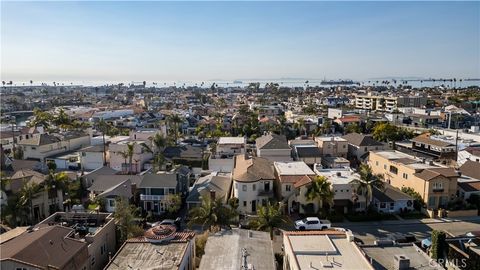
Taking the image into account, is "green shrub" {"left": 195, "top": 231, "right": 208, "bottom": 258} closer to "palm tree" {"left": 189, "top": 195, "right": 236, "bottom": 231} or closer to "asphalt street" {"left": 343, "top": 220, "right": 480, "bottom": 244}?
"palm tree" {"left": 189, "top": 195, "right": 236, "bottom": 231}

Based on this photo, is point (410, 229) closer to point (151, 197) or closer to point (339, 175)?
point (339, 175)

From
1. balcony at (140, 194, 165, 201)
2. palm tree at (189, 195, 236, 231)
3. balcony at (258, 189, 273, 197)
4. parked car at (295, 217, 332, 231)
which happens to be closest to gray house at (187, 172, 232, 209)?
balcony at (140, 194, 165, 201)

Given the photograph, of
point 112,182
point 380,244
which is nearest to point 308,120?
point 112,182

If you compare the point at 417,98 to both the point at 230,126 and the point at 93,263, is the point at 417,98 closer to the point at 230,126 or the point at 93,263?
the point at 230,126

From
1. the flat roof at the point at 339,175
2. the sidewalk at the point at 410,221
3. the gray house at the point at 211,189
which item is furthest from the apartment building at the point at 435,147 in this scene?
the gray house at the point at 211,189

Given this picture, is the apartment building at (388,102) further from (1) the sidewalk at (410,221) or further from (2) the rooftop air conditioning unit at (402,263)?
(2) the rooftop air conditioning unit at (402,263)

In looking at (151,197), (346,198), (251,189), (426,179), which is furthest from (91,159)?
(426,179)
